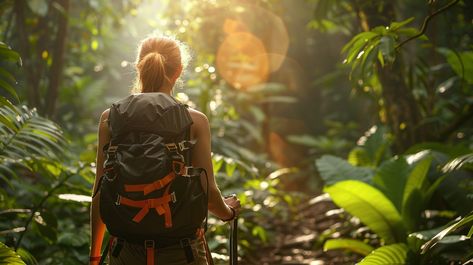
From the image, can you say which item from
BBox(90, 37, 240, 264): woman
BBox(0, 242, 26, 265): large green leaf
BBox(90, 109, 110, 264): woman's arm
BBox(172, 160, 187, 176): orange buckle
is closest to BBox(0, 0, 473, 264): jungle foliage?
BBox(0, 242, 26, 265): large green leaf

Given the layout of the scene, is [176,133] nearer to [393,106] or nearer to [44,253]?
[44,253]

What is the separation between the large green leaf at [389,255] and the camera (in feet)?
11.8

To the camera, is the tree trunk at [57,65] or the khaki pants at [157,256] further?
the tree trunk at [57,65]

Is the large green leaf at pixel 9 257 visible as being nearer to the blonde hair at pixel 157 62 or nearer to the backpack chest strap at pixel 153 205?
the backpack chest strap at pixel 153 205

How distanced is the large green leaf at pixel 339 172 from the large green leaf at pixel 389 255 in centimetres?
129

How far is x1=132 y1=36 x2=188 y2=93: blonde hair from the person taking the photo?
225 centimetres

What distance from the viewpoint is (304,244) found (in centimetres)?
600

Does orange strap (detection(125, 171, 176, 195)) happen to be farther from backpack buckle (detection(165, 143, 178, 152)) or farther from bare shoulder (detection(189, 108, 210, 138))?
bare shoulder (detection(189, 108, 210, 138))

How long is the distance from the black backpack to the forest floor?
2.91 meters

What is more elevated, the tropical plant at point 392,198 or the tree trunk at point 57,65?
the tree trunk at point 57,65

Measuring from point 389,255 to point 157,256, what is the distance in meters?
2.17

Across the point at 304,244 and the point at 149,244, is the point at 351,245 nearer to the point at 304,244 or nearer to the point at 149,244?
the point at 304,244

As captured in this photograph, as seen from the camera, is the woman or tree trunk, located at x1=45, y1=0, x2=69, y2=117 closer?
the woman

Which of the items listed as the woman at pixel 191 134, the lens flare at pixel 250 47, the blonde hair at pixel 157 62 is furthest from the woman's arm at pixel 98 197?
the lens flare at pixel 250 47
